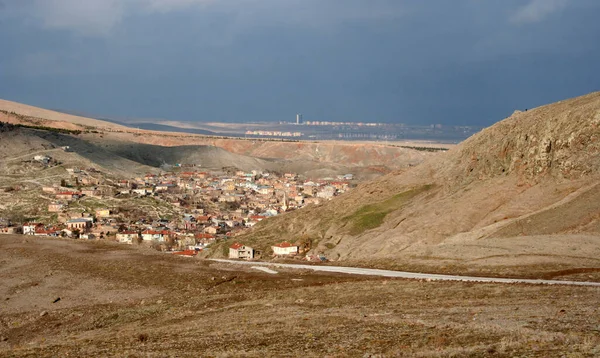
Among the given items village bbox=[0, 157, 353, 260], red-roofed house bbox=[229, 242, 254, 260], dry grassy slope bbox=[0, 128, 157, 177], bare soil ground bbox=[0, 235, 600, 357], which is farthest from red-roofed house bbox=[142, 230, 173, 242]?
dry grassy slope bbox=[0, 128, 157, 177]

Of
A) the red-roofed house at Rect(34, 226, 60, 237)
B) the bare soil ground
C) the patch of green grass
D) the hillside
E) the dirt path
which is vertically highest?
the hillside

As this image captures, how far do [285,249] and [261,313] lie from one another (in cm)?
2600

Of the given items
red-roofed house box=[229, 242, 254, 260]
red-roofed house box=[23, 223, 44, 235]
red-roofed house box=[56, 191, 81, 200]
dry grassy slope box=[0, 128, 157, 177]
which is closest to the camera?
red-roofed house box=[229, 242, 254, 260]

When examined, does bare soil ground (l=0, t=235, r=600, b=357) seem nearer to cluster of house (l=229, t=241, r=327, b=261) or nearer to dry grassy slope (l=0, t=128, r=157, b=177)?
cluster of house (l=229, t=241, r=327, b=261)

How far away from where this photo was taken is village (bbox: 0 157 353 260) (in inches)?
2645

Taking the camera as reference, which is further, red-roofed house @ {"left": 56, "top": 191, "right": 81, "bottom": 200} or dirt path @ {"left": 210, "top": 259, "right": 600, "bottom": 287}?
red-roofed house @ {"left": 56, "top": 191, "right": 81, "bottom": 200}

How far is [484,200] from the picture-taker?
39.0m

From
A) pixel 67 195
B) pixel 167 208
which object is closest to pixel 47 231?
pixel 67 195

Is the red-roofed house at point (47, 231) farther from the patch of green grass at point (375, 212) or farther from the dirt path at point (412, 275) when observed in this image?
the dirt path at point (412, 275)

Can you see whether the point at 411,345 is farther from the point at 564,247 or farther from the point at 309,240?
the point at 309,240

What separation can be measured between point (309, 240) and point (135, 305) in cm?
2390

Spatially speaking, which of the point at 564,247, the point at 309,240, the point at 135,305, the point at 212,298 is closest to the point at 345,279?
the point at 212,298

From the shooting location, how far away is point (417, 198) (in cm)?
4544

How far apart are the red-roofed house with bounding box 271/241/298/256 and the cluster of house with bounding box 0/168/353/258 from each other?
10 centimetres
